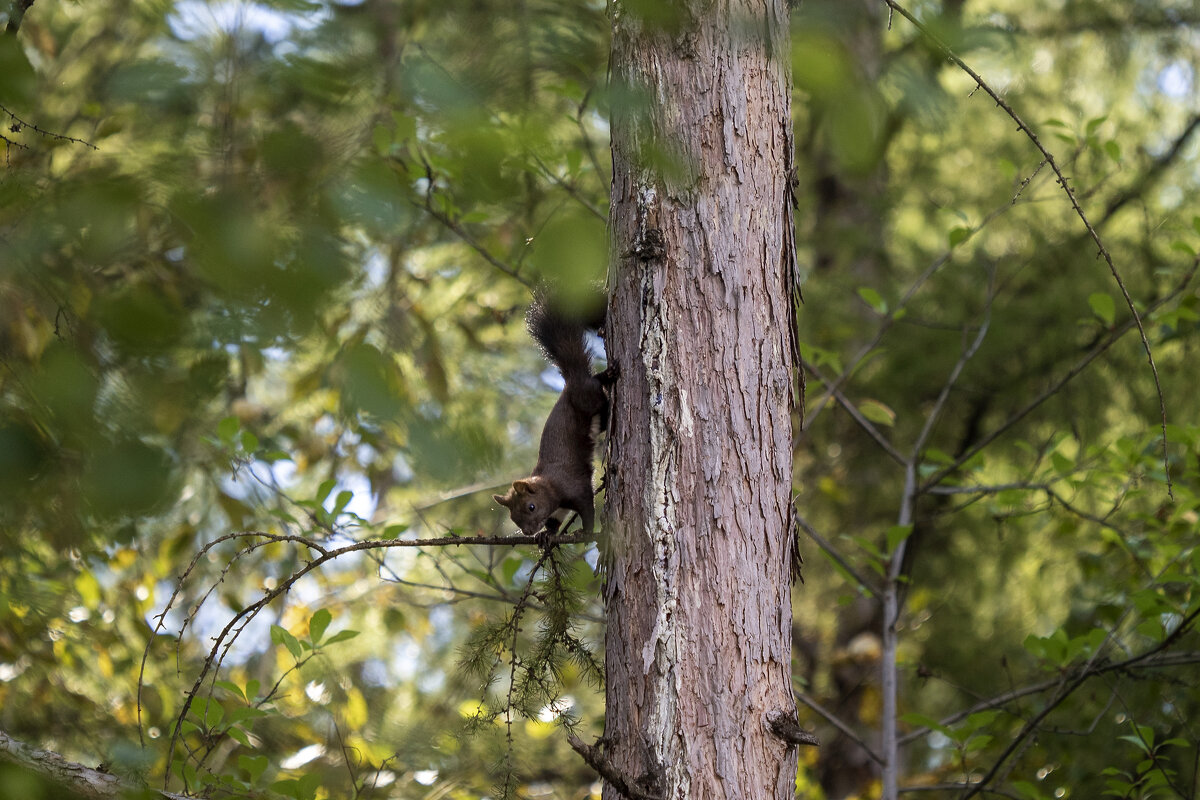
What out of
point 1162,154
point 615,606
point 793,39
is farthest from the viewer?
point 1162,154

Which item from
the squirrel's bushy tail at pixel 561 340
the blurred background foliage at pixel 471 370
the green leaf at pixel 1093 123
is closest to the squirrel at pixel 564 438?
the squirrel's bushy tail at pixel 561 340

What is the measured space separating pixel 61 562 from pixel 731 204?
127 inches

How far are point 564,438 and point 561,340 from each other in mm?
440

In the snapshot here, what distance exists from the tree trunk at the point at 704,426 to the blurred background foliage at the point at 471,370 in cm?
28

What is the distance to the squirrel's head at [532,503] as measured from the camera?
11.1 ft

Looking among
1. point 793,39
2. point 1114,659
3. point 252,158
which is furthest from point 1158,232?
point 252,158

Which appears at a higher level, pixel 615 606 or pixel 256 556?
pixel 256 556

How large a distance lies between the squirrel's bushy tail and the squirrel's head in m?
0.49

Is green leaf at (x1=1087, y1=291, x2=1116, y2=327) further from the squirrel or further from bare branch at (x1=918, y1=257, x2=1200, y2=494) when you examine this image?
the squirrel

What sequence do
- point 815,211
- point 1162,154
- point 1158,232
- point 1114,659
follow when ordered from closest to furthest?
1. point 1114,659
2. point 1158,232
3. point 1162,154
4. point 815,211

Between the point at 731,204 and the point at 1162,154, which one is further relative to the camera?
the point at 1162,154

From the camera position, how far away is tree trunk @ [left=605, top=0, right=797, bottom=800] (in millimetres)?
1679

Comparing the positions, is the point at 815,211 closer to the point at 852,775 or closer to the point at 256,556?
the point at 852,775

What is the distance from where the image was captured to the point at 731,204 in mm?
1902
